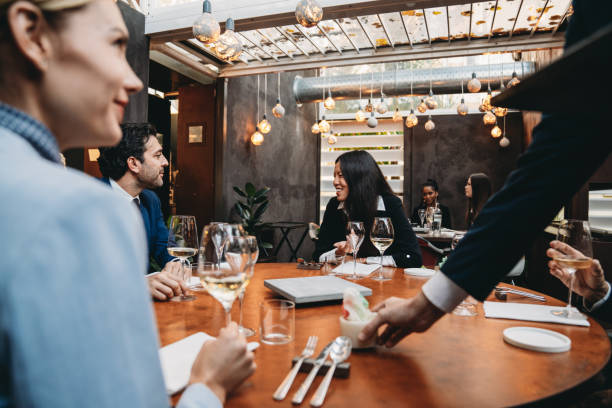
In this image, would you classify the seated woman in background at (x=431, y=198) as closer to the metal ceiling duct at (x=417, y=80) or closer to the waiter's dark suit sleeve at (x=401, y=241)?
the metal ceiling duct at (x=417, y=80)

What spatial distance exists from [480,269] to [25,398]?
863 mm

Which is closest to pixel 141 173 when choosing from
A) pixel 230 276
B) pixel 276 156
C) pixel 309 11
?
pixel 309 11

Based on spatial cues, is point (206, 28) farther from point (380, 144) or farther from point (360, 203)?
point (380, 144)

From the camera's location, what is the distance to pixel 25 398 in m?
0.33

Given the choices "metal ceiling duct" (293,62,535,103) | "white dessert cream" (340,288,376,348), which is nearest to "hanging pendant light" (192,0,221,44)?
"white dessert cream" (340,288,376,348)

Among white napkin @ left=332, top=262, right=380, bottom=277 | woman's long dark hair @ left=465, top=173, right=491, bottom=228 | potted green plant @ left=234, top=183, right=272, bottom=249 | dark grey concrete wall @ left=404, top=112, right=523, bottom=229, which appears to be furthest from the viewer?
dark grey concrete wall @ left=404, top=112, right=523, bottom=229

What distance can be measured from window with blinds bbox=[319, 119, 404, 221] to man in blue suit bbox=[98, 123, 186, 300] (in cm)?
715

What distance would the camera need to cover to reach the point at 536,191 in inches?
34.3

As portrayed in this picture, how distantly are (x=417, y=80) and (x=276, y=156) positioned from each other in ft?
9.94

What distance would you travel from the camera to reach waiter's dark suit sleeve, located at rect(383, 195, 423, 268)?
248 cm

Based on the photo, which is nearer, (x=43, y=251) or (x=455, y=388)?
(x=43, y=251)

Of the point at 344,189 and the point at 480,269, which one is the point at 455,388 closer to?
the point at 480,269

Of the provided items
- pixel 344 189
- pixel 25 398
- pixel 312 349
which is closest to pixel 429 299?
pixel 312 349

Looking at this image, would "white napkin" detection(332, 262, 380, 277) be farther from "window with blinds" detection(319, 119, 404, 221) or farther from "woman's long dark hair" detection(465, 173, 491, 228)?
"window with blinds" detection(319, 119, 404, 221)
